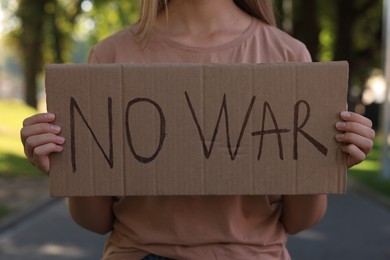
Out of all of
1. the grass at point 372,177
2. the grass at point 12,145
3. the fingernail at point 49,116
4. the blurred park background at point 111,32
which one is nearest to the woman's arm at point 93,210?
the fingernail at point 49,116

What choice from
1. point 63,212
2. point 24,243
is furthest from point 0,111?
point 24,243

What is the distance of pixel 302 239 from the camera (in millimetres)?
7949

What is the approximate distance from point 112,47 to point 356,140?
0.69 metres

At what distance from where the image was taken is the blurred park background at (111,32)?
1785 centimetres

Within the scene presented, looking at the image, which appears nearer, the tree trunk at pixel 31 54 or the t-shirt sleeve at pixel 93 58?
the t-shirt sleeve at pixel 93 58

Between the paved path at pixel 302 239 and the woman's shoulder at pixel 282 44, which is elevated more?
the woman's shoulder at pixel 282 44

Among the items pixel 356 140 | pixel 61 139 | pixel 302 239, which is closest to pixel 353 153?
pixel 356 140

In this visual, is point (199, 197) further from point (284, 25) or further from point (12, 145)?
point (284, 25)

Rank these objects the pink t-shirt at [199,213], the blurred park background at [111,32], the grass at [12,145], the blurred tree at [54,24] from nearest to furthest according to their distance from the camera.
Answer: the pink t-shirt at [199,213] < the grass at [12,145] < the blurred park background at [111,32] < the blurred tree at [54,24]

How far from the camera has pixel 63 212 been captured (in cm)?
1021

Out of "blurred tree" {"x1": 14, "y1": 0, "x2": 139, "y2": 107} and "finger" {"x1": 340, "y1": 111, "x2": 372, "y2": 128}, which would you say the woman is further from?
"blurred tree" {"x1": 14, "y1": 0, "x2": 139, "y2": 107}

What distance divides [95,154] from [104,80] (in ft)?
0.58

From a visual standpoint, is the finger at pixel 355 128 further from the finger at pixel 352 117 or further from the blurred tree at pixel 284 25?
the blurred tree at pixel 284 25

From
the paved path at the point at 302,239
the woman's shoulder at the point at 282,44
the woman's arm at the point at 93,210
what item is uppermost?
the woman's shoulder at the point at 282,44
